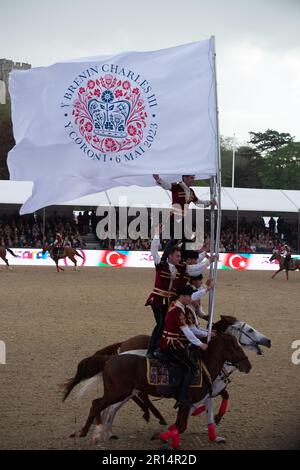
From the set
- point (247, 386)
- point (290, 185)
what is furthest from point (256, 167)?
point (247, 386)

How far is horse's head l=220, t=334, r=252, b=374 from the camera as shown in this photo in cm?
745

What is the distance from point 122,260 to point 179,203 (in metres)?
27.3

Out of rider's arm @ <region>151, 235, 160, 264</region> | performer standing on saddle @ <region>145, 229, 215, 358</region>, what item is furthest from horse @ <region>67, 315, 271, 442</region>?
rider's arm @ <region>151, 235, 160, 264</region>

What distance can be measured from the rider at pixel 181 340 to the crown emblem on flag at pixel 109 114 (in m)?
1.99

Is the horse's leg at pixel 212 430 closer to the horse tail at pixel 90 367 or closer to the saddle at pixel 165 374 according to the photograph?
the saddle at pixel 165 374

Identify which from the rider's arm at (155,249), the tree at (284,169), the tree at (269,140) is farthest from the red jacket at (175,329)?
the tree at (269,140)

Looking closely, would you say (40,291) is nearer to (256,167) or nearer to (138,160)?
(138,160)

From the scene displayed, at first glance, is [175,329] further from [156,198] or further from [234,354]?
[156,198]

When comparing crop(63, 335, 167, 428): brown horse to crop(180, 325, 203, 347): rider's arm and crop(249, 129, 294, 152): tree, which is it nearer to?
crop(180, 325, 203, 347): rider's arm

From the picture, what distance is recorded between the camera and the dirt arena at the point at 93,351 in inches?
294

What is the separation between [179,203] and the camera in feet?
25.9

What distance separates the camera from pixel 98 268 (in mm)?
33000

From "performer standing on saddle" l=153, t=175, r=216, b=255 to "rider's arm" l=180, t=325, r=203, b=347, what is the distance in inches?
40.0

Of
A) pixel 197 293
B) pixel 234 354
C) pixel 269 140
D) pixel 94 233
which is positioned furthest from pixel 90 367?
pixel 269 140
